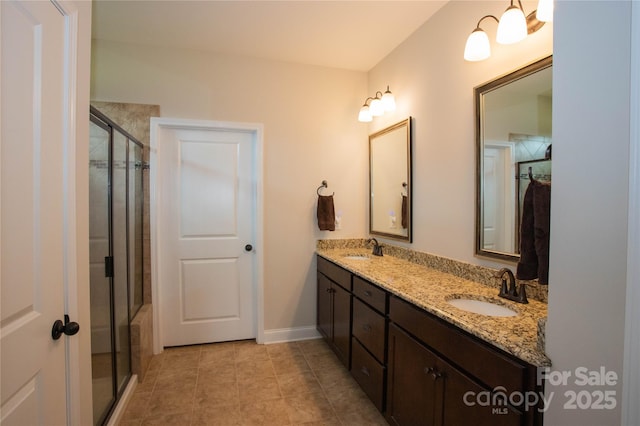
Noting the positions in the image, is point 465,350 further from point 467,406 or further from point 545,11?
point 545,11

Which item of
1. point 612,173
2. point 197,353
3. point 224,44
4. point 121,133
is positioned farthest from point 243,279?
point 612,173

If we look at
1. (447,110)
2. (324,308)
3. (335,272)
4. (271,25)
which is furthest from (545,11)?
(324,308)

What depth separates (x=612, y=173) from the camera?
82cm

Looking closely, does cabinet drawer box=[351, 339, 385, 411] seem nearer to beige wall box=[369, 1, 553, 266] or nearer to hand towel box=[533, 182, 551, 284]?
beige wall box=[369, 1, 553, 266]

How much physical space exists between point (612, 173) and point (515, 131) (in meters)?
0.93

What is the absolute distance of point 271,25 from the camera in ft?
7.97

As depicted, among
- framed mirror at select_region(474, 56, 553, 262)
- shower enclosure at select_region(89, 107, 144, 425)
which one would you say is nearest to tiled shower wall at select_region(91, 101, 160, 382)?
shower enclosure at select_region(89, 107, 144, 425)

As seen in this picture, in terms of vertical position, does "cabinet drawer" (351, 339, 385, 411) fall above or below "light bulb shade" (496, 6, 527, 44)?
below

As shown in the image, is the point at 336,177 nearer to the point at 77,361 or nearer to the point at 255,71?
the point at 255,71

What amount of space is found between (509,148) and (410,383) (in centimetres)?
135

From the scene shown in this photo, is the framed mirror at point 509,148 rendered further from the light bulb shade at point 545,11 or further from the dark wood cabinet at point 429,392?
the dark wood cabinet at point 429,392

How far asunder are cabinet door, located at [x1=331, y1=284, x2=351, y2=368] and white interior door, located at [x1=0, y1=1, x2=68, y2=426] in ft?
5.51

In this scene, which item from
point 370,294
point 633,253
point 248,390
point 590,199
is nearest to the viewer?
point 633,253

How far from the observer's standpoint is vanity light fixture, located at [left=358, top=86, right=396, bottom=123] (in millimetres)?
2678
